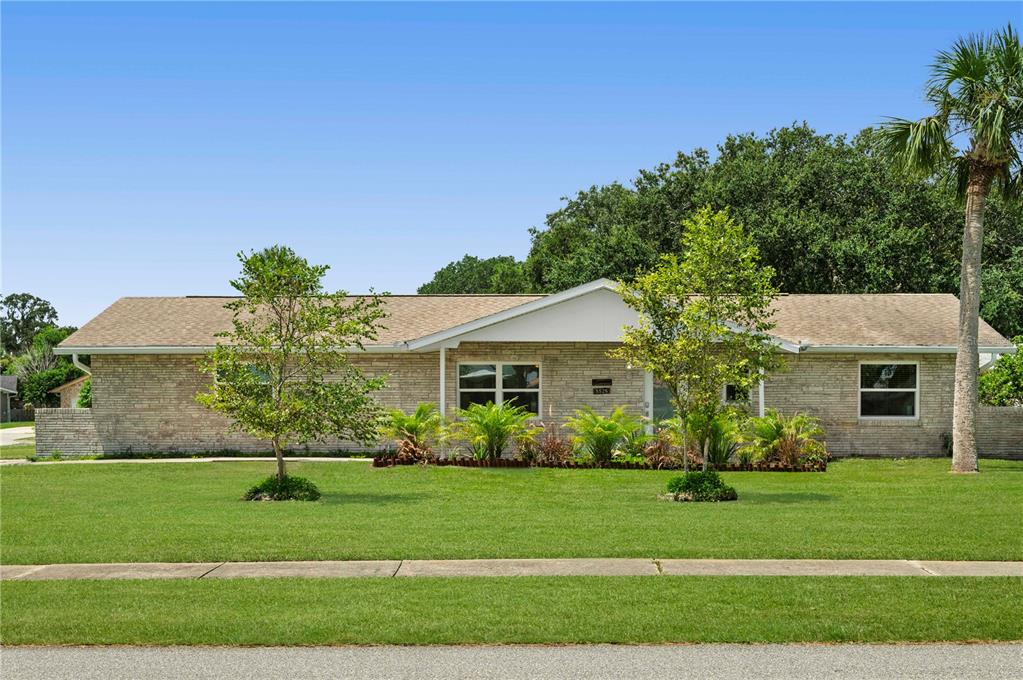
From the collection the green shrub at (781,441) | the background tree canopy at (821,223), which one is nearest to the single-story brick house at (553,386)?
the green shrub at (781,441)

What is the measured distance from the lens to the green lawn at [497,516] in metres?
11.4

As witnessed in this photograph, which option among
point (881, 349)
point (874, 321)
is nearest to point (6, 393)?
point (874, 321)

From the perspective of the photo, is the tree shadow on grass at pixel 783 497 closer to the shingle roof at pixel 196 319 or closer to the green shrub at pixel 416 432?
the green shrub at pixel 416 432

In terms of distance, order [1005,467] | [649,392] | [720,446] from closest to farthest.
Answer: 1. [720,446]
2. [1005,467]
3. [649,392]

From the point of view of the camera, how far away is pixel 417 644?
25.0 feet

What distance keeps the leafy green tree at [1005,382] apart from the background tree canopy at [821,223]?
9.30 meters

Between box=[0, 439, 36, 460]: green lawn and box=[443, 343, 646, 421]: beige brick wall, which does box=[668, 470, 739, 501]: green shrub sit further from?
box=[0, 439, 36, 460]: green lawn

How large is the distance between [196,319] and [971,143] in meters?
19.1

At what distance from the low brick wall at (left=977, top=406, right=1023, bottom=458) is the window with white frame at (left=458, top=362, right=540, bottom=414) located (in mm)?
11041

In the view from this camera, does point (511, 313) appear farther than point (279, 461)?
Yes

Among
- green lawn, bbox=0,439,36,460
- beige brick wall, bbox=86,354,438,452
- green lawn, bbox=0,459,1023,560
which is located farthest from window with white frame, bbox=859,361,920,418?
green lawn, bbox=0,439,36,460

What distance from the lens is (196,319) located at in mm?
27328

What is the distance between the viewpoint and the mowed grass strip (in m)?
7.76

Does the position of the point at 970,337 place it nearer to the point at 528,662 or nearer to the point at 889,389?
the point at 889,389
